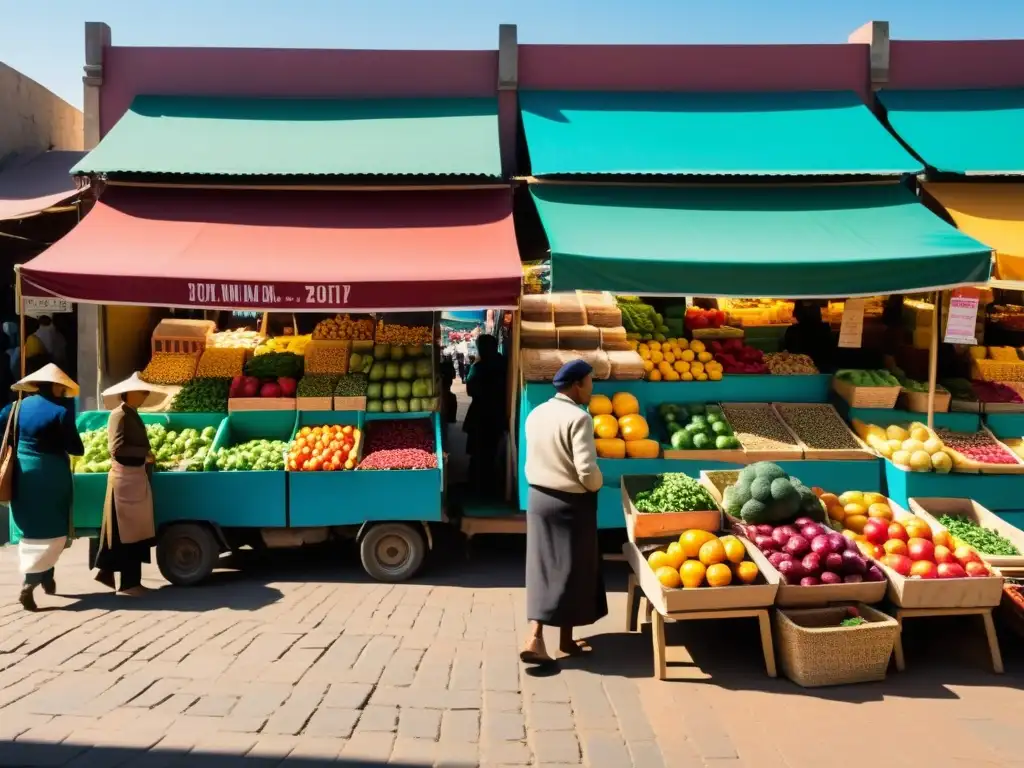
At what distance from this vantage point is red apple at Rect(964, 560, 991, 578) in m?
5.21

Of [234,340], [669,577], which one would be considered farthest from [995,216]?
[234,340]

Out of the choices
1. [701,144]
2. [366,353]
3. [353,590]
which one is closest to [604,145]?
[701,144]

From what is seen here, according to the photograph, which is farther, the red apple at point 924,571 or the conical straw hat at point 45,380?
the conical straw hat at point 45,380

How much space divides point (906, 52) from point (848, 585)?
26.2 ft

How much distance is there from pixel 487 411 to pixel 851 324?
13.6ft

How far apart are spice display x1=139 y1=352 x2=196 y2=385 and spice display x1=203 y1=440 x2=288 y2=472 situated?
61.5 inches

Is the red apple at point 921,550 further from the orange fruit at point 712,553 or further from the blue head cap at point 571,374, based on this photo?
the blue head cap at point 571,374

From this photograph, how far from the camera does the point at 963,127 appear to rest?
9391 millimetres

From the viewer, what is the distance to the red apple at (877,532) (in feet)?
18.6

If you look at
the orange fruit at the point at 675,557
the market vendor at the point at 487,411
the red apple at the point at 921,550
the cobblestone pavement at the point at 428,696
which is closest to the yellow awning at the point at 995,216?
the red apple at the point at 921,550

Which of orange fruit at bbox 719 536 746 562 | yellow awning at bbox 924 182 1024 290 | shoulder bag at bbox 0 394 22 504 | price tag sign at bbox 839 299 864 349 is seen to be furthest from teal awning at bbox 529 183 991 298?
shoulder bag at bbox 0 394 22 504

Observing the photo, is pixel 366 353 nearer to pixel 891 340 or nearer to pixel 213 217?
pixel 213 217

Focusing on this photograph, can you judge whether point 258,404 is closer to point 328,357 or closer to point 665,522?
point 328,357

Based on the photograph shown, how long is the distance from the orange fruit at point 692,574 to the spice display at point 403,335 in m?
4.40
